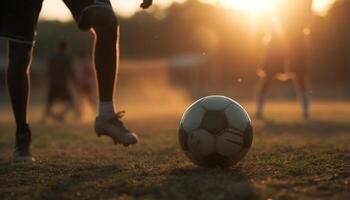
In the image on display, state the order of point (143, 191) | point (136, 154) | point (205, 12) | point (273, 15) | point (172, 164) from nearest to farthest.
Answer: point (143, 191), point (172, 164), point (136, 154), point (273, 15), point (205, 12)

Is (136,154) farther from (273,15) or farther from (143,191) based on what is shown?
(273,15)

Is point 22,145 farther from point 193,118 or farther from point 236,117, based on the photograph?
point 236,117

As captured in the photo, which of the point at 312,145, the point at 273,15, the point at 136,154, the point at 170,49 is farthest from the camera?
the point at 170,49

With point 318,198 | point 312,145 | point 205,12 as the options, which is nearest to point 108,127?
point 318,198

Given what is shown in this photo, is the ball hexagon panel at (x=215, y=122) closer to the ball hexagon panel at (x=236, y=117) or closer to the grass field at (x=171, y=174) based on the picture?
the ball hexagon panel at (x=236, y=117)

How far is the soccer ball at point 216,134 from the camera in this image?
3.72m

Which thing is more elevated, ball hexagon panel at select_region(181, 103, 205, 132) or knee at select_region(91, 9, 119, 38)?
knee at select_region(91, 9, 119, 38)

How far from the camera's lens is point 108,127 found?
3.90m

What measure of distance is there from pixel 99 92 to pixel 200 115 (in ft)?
2.47

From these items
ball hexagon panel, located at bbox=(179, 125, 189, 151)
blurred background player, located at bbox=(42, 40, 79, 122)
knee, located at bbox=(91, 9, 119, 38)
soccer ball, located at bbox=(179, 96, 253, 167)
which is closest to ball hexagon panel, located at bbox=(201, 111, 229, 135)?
soccer ball, located at bbox=(179, 96, 253, 167)

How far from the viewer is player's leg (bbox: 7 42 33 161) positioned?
4.27 meters

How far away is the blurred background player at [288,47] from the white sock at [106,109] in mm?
6518

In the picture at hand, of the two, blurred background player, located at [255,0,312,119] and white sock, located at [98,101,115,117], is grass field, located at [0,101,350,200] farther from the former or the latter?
blurred background player, located at [255,0,312,119]

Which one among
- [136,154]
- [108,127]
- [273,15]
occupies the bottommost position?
[136,154]
